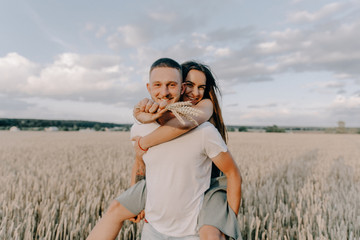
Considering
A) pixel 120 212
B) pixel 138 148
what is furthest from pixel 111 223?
pixel 138 148

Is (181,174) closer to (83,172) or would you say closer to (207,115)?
(207,115)

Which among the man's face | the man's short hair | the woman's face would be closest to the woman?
the woman's face

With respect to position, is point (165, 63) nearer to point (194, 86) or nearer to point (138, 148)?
point (194, 86)

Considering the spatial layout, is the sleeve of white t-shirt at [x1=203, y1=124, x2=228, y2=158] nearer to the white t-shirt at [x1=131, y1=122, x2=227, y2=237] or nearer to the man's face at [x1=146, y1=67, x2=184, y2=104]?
the white t-shirt at [x1=131, y1=122, x2=227, y2=237]

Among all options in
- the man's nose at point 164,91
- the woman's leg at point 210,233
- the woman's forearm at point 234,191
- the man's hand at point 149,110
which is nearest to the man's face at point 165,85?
the man's nose at point 164,91

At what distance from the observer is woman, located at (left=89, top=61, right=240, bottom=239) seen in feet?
4.32

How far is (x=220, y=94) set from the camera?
1.98 meters

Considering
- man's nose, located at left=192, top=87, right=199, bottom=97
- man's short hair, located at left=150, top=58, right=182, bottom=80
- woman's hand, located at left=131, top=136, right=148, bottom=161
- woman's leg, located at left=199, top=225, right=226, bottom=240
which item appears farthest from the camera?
man's nose, located at left=192, top=87, right=199, bottom=97

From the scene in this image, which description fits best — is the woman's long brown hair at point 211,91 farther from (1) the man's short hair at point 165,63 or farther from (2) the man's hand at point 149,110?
(2) the man's hand at point 149,110

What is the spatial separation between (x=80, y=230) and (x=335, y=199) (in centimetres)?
241

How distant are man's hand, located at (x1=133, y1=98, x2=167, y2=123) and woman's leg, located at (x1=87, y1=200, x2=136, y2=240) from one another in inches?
25.9

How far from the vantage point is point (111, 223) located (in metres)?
1.58

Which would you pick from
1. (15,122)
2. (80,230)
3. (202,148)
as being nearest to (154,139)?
(202,148)

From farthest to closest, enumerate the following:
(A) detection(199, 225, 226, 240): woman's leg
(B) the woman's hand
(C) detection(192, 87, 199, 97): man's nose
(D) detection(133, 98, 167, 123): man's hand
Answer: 1. (C) detection(192, 87, 199, 97): man's nose
2. (B) the woman's hand
3. (A) detection(199, 225, 226, 240): woman's leg
4. (D) detection(133, 98, 167, 123): man's hand
